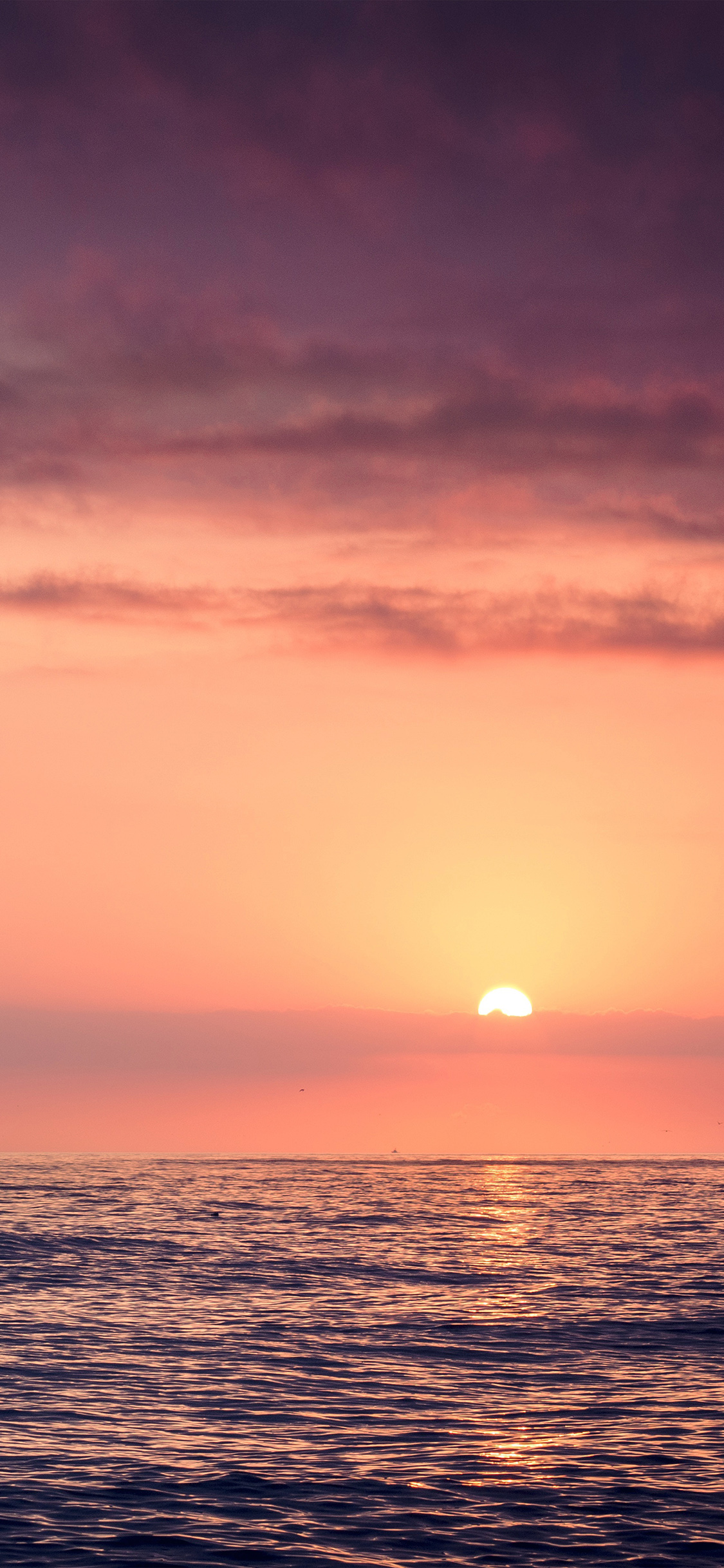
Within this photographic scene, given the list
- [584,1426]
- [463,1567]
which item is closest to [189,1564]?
[463,1567]

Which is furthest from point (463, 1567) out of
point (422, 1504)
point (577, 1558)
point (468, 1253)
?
point (468, 1253)

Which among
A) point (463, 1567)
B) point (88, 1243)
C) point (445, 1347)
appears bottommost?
point (463, 1567)

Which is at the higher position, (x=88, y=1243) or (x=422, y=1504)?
(x=88, y=1243)

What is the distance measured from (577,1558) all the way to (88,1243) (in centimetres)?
7146

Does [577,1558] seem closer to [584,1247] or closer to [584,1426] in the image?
[584,1426]

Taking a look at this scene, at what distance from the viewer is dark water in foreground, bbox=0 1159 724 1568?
26328 mm

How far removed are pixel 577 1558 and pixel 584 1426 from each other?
11.6 m

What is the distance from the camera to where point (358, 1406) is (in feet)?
A: 129

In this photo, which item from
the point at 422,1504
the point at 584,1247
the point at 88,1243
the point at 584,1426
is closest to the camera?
the point at 422,1504

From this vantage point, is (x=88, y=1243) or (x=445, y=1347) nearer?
(x=445, y=1347)

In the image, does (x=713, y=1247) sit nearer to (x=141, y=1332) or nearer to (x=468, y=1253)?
(x=468, y=1253)

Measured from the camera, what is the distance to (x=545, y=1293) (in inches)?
2746

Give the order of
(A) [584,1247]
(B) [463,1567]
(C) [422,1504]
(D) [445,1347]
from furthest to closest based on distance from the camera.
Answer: (A) [584,1247] < (D) [445,1347] < (C) [422,1504] < (B) [463,1567]

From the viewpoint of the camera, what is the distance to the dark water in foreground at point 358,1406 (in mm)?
26328
